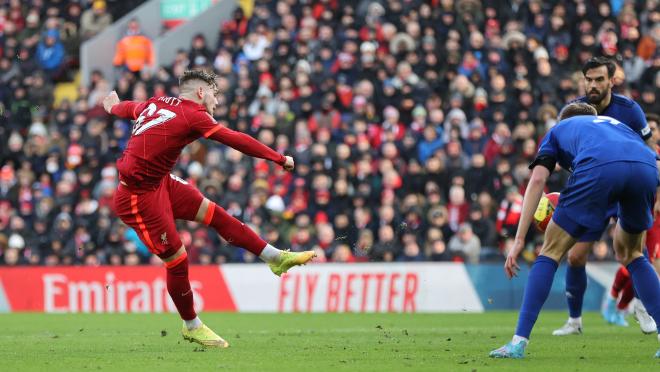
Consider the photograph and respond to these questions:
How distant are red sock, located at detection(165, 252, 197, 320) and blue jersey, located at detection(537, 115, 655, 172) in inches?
136

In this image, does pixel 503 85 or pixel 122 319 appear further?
pixel 503 85

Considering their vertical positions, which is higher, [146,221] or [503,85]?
[503,85]

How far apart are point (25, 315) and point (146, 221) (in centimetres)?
813

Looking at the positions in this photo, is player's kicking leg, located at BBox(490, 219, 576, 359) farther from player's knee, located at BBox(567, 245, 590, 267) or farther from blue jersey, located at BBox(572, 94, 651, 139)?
player's knee, located at BBox(567, 245, 590, 267)

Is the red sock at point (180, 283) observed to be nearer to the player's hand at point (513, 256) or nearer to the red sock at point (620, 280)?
the player's hand at point (513, 256)

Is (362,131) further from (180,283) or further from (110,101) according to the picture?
(180,283)

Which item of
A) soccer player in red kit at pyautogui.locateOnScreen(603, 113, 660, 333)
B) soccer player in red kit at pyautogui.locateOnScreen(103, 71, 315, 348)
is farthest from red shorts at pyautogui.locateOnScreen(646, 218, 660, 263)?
soccer player in red kit at pyautogui.locateOnScreen(103, 71, 315, 348)

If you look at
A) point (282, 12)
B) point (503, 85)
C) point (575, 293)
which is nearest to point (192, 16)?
point (282, 12)

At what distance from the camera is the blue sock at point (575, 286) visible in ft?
39.8

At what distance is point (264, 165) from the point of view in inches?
842

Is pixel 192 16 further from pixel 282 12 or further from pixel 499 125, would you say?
A: pixel 499 125

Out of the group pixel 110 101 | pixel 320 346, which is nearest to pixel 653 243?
pixel 320 346

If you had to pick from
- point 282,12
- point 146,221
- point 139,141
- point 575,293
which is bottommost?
point 575,293

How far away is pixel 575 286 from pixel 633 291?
192 centimetres
